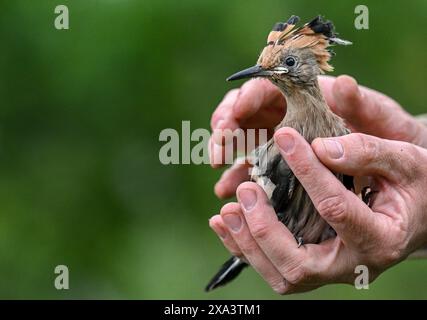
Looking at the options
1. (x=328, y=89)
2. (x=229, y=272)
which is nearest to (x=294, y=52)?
(x=328, y=89)

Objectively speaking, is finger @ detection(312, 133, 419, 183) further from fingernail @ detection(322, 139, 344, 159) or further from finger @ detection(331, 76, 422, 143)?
finger @ detection(331, 76, 422, 143)

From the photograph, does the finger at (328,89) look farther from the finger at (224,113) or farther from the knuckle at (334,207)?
the knuckle at (334,207)

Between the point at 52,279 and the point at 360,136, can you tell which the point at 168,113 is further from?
the point at 360,136

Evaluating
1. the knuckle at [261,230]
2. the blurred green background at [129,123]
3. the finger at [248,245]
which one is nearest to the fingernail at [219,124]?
the finger at [248,245]

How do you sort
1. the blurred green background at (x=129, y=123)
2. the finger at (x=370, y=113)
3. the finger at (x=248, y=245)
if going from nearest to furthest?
1. the finger at (x=248, y=245)
2. the finger at (x=370, y=113)
3. the blurred green background at (x=129, y=123)

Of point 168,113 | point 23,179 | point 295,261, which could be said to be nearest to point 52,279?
point 23,179

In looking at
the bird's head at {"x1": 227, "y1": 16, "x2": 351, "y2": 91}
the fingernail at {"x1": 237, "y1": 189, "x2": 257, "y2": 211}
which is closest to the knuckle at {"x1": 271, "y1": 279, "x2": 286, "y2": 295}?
the fingernail at {"x1": 237, "y1": 189, "x2": 257, "y2": 211}

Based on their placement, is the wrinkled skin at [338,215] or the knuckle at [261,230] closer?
the wrinkled skin at [338,215]
